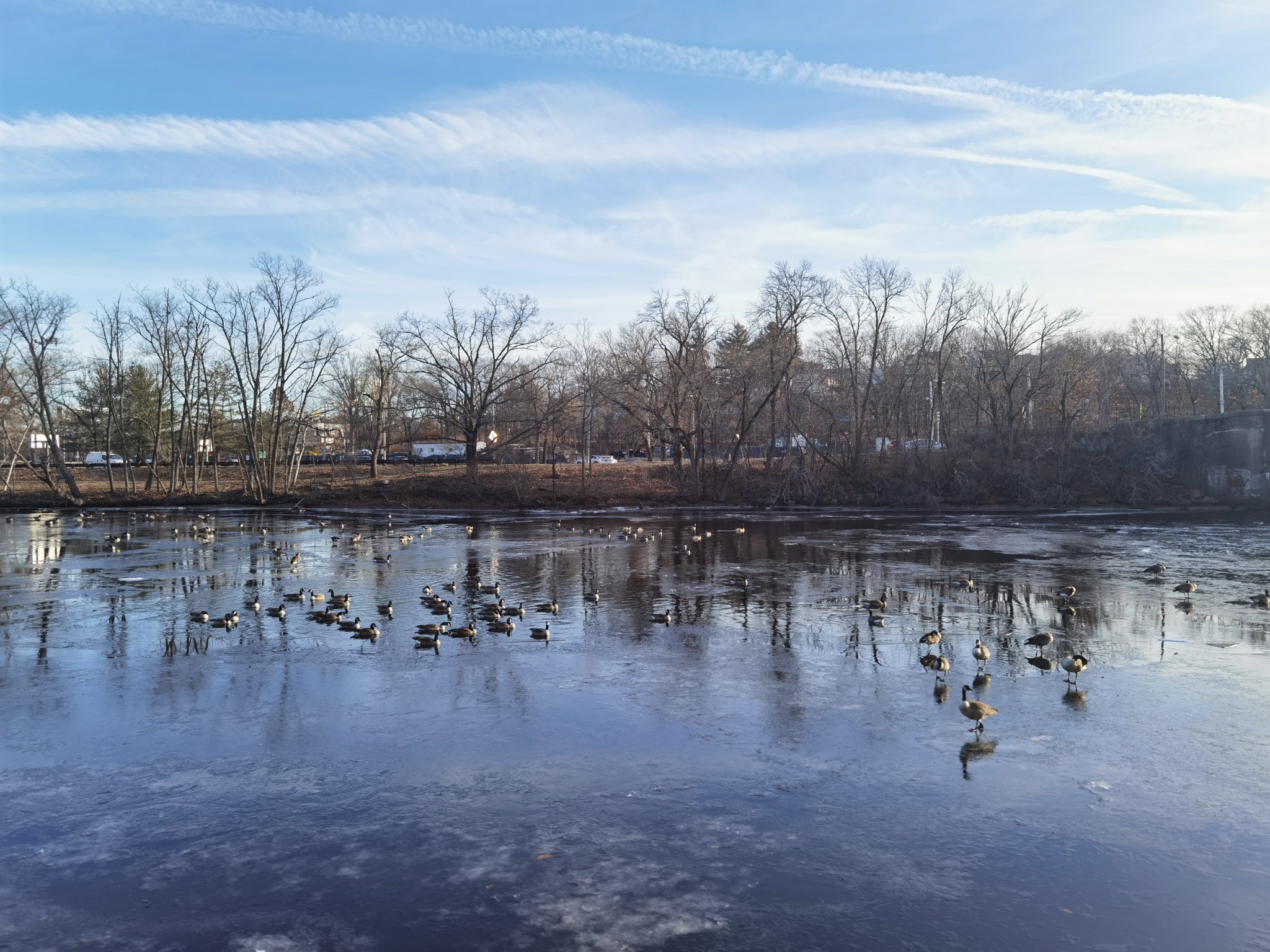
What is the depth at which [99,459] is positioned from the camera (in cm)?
8344

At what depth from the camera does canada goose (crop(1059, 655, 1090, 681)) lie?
10.5 m

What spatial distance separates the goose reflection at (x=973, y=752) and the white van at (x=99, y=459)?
7832 centimetres

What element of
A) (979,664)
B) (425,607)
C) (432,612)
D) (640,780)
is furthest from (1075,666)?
(425,607)

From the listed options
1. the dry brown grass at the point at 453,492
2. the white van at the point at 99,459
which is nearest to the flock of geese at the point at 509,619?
the dry brown grass at the point at 453,492

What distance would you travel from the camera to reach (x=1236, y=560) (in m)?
22.4

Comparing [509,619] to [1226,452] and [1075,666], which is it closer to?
[1075,666]

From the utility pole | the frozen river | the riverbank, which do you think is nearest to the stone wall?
the riverbank

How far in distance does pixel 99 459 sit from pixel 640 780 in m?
91.6

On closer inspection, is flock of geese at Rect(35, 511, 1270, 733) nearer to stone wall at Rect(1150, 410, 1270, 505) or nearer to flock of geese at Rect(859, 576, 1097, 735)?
flock of geese at Rect(859, 576, 1097, 735)

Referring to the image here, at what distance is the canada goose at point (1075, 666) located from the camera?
34.3 feet

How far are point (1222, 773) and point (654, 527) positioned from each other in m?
25.9

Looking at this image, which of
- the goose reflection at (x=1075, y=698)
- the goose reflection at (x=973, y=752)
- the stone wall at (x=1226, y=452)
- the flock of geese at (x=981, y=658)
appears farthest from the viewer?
the stone wall at (x=1226, y=452)

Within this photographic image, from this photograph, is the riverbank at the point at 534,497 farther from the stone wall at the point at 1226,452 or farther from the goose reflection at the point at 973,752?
the goose reflection at the point at 973,752

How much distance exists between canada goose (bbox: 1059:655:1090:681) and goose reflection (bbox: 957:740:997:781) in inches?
107
